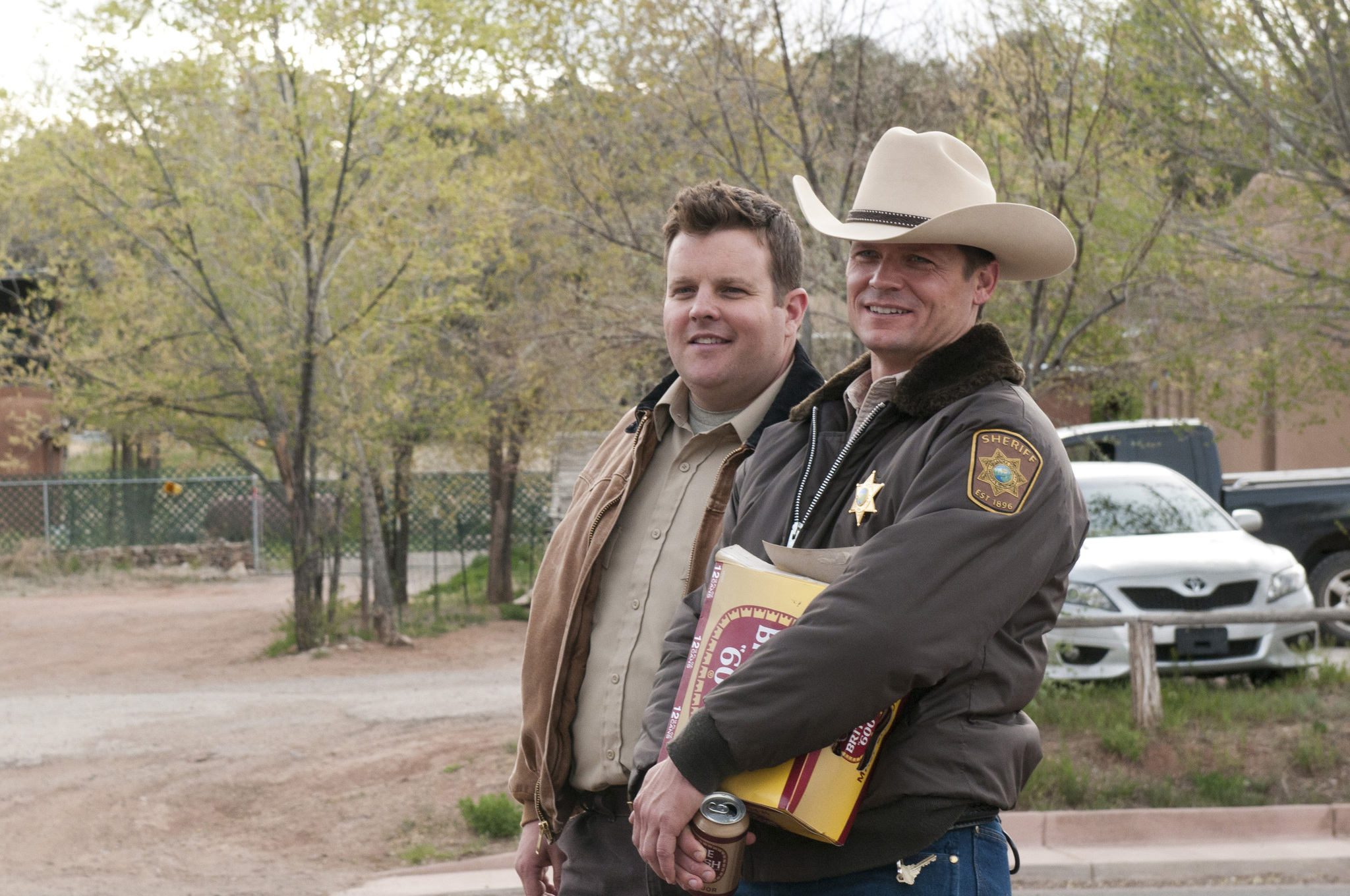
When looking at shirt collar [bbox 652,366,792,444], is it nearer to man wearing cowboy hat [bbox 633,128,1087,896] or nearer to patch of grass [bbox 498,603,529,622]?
man wearing cowboy hat [bbox 633,128,1087,896]

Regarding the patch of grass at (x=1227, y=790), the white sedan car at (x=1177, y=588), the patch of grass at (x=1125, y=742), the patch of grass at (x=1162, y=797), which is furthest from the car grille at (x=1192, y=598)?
the patch of grass at (x=1162, y=797)

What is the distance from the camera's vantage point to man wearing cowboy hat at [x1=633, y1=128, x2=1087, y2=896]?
189 cm

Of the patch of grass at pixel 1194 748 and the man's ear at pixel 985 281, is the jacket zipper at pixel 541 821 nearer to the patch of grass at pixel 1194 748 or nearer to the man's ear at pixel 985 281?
the man's ear at pixel 985 281

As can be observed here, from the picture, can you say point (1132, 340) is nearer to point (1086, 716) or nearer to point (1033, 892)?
point (1086, 716)

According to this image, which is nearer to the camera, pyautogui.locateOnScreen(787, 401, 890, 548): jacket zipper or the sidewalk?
pyautogui.locateOnScreen(787, 401, 890, 548): jacket zipper

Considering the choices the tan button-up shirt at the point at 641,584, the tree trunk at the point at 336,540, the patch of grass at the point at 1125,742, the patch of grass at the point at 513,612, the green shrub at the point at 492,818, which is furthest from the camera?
the patch of grass at the point at 513,612

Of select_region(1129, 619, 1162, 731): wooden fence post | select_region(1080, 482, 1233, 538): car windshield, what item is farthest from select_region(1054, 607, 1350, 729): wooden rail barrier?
select_region(1080, 482, 1233, 538): car windshield

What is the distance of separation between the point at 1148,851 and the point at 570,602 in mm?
4497

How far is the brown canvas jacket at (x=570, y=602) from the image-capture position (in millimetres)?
2883

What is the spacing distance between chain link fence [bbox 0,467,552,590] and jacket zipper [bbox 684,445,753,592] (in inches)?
687

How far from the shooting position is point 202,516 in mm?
25391

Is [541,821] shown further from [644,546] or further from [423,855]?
[423,855]

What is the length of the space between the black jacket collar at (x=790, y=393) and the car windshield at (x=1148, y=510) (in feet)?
23.0

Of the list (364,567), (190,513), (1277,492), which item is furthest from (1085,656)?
(190,513)
